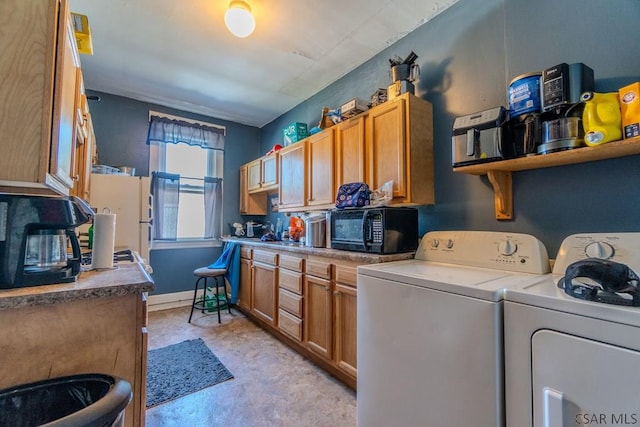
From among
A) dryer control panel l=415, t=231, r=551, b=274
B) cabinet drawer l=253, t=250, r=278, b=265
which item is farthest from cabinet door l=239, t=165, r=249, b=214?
dryer control panel l=415, t=231, r=551, b=274

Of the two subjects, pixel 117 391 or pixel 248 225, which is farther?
pixel 248 225

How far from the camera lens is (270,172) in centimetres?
377

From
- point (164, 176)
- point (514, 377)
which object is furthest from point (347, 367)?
point (164, 176)

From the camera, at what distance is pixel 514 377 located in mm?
991

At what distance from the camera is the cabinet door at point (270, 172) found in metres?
3.65

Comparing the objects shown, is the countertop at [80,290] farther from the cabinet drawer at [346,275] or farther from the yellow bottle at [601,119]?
the yellow bottle at [601,119]

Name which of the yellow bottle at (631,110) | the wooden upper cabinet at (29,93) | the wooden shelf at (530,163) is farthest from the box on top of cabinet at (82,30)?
the yellow bottle at (631,110)

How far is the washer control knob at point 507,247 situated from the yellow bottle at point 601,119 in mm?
560

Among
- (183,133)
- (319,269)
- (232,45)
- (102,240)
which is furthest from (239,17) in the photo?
(183,133)

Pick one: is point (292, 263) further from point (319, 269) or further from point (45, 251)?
point (45, 251)

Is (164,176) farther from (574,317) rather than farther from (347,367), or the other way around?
(574,317)

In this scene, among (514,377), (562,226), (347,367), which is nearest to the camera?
(514,377)

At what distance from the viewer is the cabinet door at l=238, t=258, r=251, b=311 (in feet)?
11.1

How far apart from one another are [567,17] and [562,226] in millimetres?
1117
